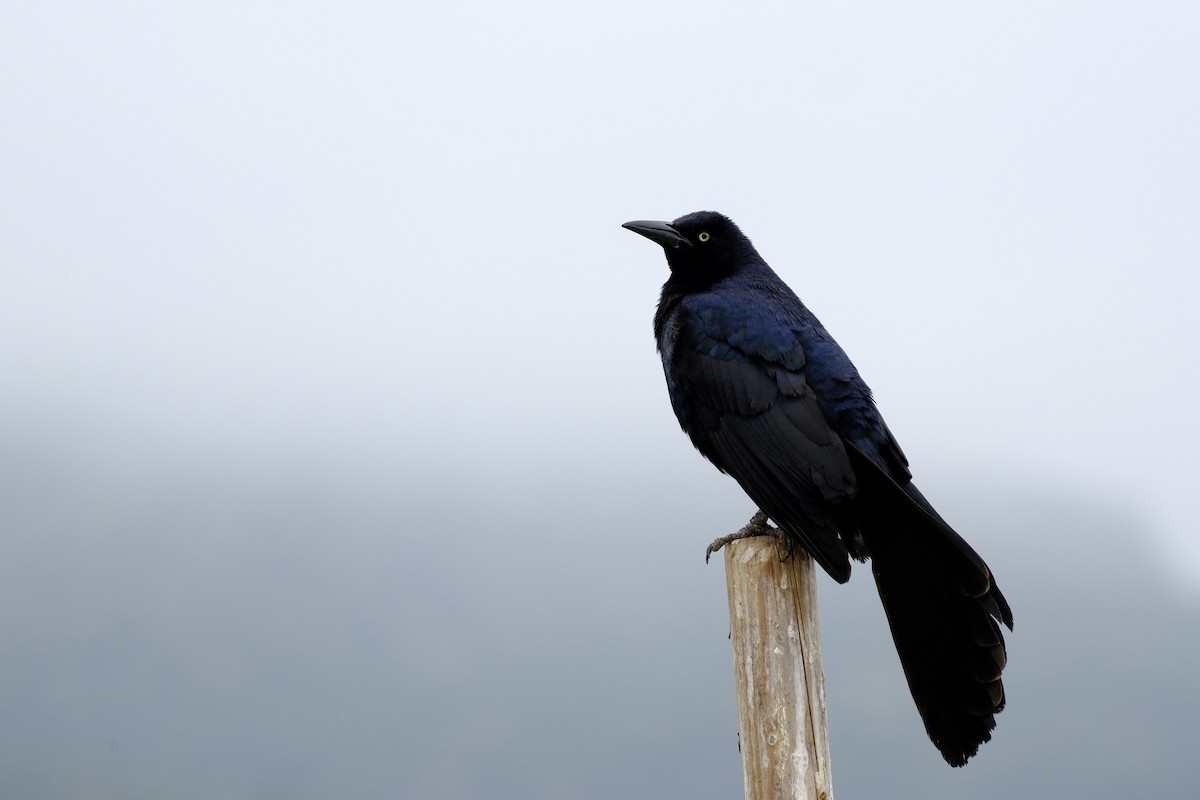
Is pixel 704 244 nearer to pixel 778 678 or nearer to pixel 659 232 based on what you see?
pixel 659 232

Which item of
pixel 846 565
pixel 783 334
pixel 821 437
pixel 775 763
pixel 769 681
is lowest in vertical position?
pixel 775 763

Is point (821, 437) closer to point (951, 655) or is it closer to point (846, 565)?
point (846, 565)

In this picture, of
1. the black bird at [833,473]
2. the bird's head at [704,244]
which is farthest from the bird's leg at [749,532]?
the bird's head at [704,244]

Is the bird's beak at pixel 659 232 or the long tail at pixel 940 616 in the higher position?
the bird's beak at pixel 659 232

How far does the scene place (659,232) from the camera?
213 inches

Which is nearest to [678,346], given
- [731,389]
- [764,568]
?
[731,389]

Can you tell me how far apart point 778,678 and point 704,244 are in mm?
2324

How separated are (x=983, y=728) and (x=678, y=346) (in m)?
1.99

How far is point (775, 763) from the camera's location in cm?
380

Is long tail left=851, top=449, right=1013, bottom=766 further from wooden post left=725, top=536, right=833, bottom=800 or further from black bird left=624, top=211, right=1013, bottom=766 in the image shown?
wooden post left=725, top=536, right=833, bottom=800

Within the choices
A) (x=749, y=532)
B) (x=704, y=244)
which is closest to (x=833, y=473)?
(x=749, y=532)

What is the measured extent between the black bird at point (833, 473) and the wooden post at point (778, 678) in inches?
7.0

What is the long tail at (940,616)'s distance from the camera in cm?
394

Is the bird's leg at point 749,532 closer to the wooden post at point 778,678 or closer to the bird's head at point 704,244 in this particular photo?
the wooden post at point 778,678
